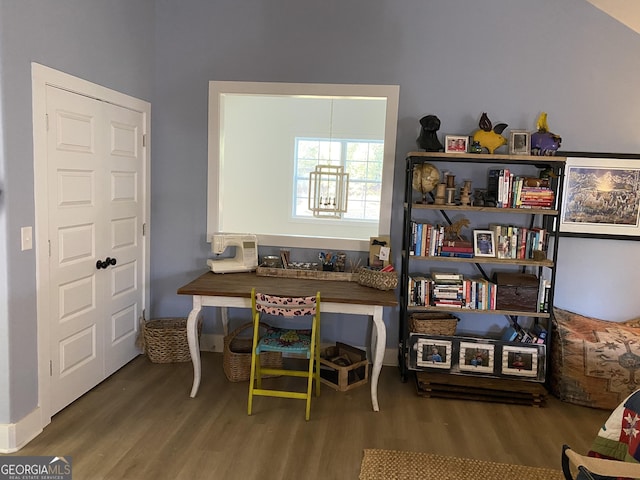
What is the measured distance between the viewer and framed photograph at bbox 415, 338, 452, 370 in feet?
11.5

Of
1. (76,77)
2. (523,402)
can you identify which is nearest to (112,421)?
(76,77)

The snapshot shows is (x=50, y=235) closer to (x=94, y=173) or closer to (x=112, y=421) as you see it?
(x=94, y=173)

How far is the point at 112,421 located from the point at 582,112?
3699 millimetres

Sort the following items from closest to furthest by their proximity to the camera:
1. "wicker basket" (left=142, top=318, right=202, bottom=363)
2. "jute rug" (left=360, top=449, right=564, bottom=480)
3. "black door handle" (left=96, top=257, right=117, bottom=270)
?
"jute rug" (left=360, top=449, right=564, bottom=480) → "black door handle" (left=96, top=257, right=117, bottom=270) → "wicker basket" (left=142, top=318, right=202, bottom=363)

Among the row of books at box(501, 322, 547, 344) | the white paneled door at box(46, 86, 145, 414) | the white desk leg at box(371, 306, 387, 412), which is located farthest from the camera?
the row of books at box(501, 322, 547, 344)

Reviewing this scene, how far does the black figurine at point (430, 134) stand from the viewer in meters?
3.43

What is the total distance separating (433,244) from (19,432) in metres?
2.69

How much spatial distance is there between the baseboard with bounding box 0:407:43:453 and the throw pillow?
323 cm

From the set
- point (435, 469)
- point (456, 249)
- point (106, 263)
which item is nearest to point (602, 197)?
point (456, 249)

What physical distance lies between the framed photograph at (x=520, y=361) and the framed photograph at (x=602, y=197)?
3.14 feet

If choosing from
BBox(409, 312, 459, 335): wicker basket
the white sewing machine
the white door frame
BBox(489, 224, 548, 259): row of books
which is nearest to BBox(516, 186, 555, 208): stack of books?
BBox(489, 224, 548, 259): row of books

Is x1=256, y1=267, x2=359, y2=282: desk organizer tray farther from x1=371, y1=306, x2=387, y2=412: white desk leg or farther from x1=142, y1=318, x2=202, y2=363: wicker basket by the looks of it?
x1=142, y1=318, x2=202, y2=363: wicker basket

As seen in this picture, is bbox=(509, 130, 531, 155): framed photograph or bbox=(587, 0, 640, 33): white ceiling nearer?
bbox=(587, 0, 640, 33): white ceiling

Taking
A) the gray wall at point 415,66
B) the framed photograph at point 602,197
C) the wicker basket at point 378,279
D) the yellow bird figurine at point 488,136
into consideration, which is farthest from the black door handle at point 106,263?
the framed photograph at point 602,197
